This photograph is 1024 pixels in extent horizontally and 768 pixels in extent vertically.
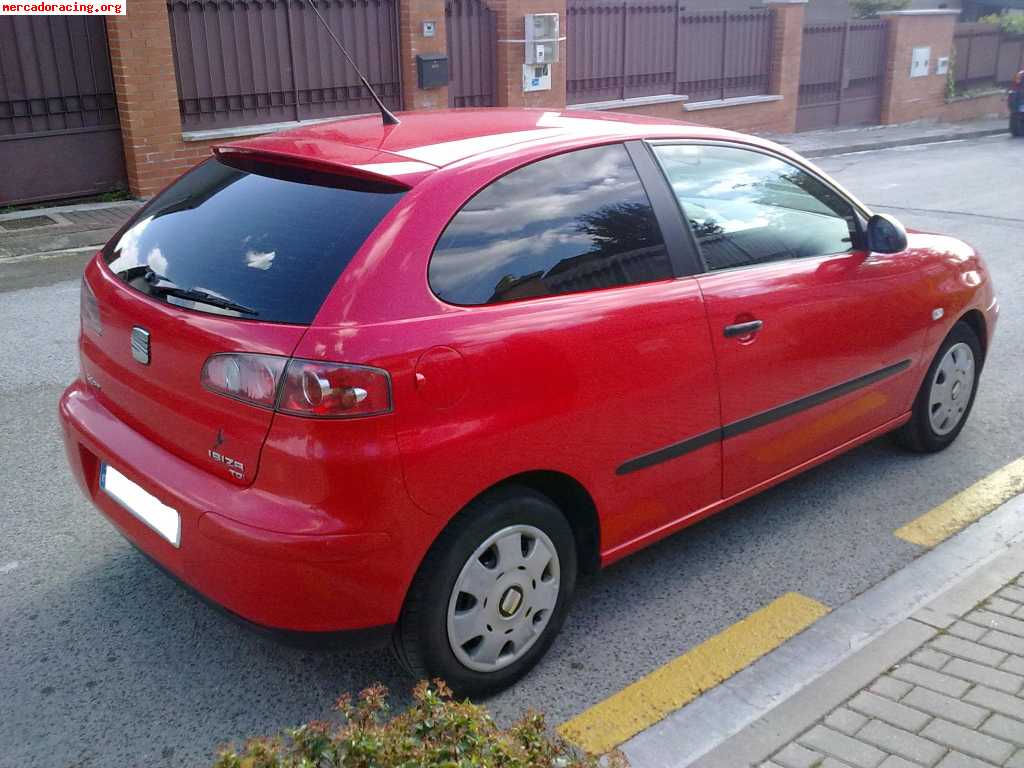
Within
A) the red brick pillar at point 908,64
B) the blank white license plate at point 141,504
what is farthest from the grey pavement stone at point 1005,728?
the red brick pillar at point 908,64

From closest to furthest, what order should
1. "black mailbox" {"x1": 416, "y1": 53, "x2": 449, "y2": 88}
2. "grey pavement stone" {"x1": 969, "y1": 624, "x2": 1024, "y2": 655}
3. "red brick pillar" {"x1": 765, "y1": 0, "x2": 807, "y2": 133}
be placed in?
1. "grey pavement stone" {"x1": 969, "y1": 624, "x2": 1024, "y2": 655}
2. "black mailbox" {"x1": 416, "y1": 53, "x2": 449, "y2": 88}
3. "red brick pillar" {"x1": 765, "y1": 0, "x2": 807, "y2": 133}

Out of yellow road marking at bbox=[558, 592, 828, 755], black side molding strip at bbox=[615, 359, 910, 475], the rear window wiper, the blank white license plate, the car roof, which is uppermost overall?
the car roof

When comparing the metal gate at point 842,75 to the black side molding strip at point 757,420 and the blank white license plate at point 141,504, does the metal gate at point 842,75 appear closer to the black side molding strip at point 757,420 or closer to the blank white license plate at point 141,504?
the black side molding strip at point 757,420

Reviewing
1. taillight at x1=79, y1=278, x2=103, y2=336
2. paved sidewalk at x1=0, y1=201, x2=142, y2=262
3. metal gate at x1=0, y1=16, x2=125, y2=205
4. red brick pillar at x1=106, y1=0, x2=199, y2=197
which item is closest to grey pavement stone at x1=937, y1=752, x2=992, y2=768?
taillight at x1=79, y1=278, x2=103, y2=336

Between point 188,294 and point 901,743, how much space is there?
235 centimetres

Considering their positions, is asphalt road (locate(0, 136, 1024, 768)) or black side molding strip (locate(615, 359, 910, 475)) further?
black side molding strip (locate(615, 359, 910, 475))

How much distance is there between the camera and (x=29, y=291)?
8.27 m

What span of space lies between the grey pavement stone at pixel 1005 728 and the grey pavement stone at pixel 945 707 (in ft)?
0.08

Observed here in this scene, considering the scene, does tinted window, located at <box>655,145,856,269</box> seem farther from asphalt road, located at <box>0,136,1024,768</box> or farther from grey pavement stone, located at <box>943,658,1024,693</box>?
grey pavement stone, located at <box>943,658,1024,693</box>

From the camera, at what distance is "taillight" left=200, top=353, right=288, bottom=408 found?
111 inches

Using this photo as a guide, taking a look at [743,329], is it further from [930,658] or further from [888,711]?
[888,711]

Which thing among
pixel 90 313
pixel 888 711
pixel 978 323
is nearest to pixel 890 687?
pixel 888 711

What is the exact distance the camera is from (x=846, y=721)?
298cm

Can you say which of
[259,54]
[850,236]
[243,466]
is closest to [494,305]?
[243,466]
